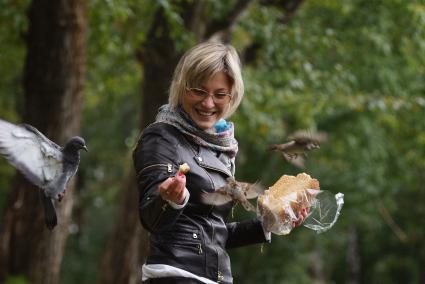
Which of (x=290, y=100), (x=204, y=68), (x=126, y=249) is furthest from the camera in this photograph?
(x=290, y=100)

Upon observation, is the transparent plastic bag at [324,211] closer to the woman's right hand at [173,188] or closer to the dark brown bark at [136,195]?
the woman's right hand at [173,188]

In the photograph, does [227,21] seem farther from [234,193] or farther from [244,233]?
[234,193]

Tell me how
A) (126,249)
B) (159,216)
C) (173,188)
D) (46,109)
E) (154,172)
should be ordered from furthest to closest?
(126,249) < (46,109) < (154,172) < (159,216) < (173,188)

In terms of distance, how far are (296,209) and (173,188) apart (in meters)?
0.76

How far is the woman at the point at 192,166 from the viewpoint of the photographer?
3514mm

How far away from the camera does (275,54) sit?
1186 cm

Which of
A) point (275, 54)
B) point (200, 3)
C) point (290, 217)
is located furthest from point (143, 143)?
point (275, 54)

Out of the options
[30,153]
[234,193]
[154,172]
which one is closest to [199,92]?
[154,172]

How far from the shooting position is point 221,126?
3.95 m

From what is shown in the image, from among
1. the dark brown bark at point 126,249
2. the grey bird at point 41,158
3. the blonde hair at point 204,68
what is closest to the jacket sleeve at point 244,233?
the blonde hair at point 204,68

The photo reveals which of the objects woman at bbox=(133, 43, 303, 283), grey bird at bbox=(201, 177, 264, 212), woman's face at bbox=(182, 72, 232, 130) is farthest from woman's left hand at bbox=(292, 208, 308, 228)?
woman's face at bbox=(182, 72, 232, 130)

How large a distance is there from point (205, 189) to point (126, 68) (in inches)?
378

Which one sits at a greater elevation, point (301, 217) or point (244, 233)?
point (301, 217)

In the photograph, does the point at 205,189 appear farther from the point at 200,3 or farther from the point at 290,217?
the point at 200,3
